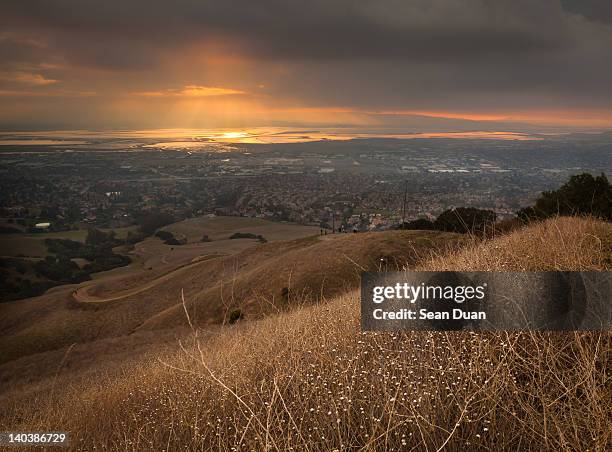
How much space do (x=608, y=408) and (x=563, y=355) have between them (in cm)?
81

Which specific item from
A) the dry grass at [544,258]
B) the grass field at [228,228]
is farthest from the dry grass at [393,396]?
the grass field at [228,228]

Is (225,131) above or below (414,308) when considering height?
above

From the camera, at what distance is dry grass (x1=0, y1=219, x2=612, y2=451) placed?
3.03 m

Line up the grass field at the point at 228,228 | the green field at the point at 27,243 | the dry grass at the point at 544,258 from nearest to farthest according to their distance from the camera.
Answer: the dry grass at the point at 544,258 < the green field at the point at 27,243 < the grass field at the point at 228,228

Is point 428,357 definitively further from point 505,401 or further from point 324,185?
point 324,185

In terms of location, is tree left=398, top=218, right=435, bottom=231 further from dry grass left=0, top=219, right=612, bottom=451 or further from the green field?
the green field

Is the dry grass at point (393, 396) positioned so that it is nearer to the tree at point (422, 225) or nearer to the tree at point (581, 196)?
the tree at point (581, 196)

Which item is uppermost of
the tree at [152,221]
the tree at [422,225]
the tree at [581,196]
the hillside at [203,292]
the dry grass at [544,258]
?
the dry grass at [544,258]

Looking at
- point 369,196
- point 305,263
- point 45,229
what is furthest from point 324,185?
point 305,263

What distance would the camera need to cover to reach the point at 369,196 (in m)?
98.2
